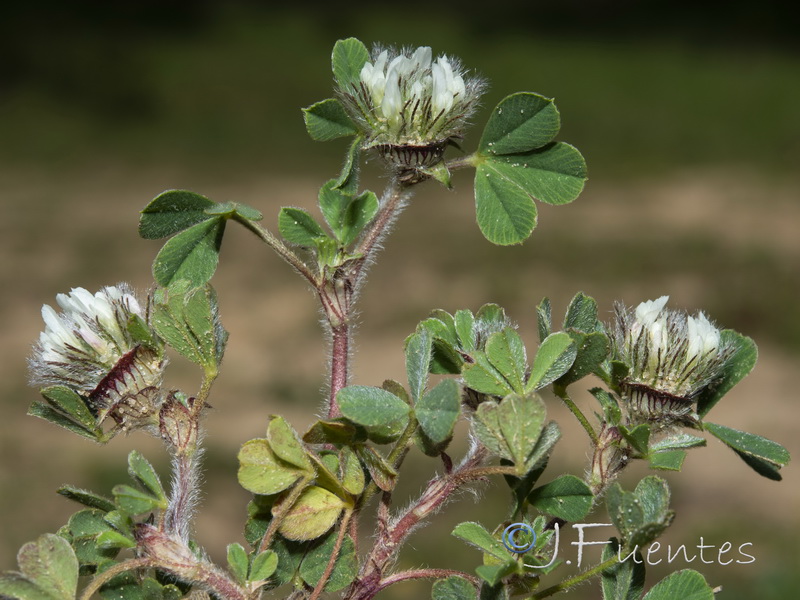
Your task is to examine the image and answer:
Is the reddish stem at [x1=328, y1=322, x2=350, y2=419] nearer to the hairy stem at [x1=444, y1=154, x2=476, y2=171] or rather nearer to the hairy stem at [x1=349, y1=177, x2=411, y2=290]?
the hairy stem at [x1=349, y1=177, x2=411, y2=290]

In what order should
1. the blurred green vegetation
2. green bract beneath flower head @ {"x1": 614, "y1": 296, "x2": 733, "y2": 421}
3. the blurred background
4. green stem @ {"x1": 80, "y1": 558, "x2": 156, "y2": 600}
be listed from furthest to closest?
the blurred green vegetation → the blurred background → green bract beneath flower head @ {"x1": 614, "y1": 296, "x2": 733, "y2": 421} → green stem @ {"x1": 80, "y1": 558, "x2": 156, "y2": 600}

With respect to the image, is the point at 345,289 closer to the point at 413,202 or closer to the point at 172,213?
the point at 172,213

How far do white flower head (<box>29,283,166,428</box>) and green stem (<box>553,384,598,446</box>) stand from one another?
290mm

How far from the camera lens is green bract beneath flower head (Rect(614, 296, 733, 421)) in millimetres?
681

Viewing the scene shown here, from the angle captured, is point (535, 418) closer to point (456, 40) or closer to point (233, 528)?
point (233, 528)

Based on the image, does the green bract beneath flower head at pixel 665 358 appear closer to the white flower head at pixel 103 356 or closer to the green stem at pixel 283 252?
the green stem at pixel 283 252

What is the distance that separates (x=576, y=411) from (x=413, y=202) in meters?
5.31

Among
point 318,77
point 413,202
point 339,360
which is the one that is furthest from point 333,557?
point 318,77

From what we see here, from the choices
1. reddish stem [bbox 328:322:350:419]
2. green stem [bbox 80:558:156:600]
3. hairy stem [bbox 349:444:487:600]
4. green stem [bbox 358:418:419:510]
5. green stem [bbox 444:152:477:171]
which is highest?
green stem [bbox 444:152:477:171]

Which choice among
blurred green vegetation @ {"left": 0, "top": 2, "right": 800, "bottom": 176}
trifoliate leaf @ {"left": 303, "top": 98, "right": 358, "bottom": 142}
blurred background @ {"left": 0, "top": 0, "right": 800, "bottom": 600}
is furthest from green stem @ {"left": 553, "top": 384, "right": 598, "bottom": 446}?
blurred green vegetation @ {"left": 0, "top": 2, "right": 800, "bottom": 176}

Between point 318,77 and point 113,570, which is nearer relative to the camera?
point 113,570

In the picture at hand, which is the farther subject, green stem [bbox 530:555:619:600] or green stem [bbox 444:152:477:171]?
green stem [bbox 444:152:477:171]

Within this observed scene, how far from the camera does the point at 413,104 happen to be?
701 mm

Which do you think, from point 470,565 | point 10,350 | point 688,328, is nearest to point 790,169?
point 470,565
